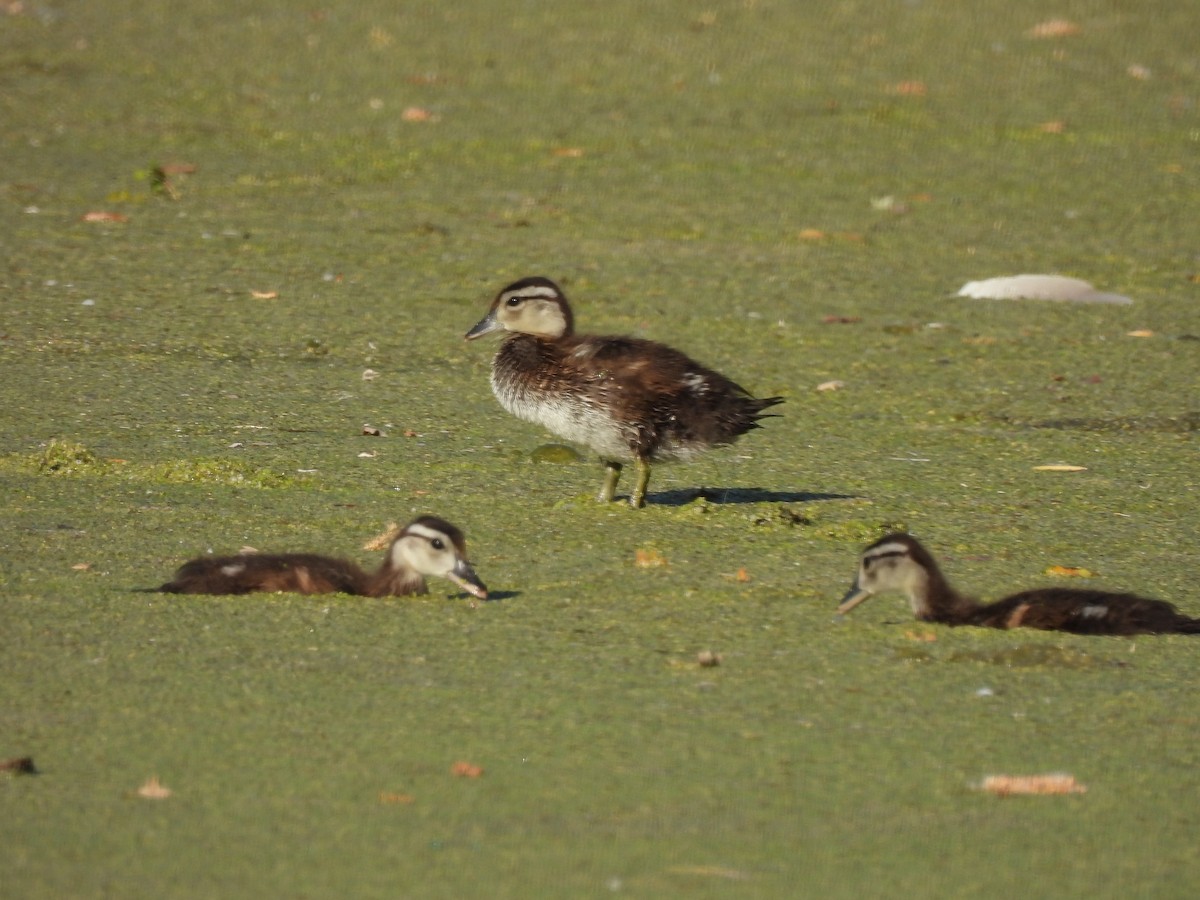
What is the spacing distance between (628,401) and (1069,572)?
177 centimetres

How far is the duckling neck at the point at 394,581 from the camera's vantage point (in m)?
6.06

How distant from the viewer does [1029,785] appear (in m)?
4.70

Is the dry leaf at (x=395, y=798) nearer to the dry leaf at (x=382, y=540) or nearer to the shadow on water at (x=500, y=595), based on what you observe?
the shadow on water at (x=500, y=595)

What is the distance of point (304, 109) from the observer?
14.9 m

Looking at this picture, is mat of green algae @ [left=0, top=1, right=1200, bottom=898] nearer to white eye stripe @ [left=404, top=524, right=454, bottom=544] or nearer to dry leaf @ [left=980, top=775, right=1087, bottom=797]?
dry leaf @ [left=980, top=775, right=1087, bottom=797]

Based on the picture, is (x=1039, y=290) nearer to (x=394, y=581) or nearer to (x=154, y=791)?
(x=394, y=581)

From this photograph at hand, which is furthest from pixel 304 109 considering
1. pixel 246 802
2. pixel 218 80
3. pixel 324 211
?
pixel 246 802

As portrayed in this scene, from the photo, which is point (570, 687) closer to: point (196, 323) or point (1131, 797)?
point (1131, 797)

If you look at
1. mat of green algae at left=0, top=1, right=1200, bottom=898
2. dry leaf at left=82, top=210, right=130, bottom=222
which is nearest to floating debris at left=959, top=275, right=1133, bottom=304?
mat of green algae at left=0, top=1, right=1200, bottom=898

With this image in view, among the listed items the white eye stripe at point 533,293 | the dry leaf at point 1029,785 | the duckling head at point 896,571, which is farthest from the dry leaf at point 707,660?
the white eye stripe at point 533,293

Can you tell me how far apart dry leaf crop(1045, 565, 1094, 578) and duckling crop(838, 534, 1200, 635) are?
2.07ft

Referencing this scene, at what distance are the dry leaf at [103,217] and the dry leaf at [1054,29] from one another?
8.87 meters

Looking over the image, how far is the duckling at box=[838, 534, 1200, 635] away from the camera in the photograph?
5855 millimetres

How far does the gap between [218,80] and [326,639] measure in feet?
35.4
